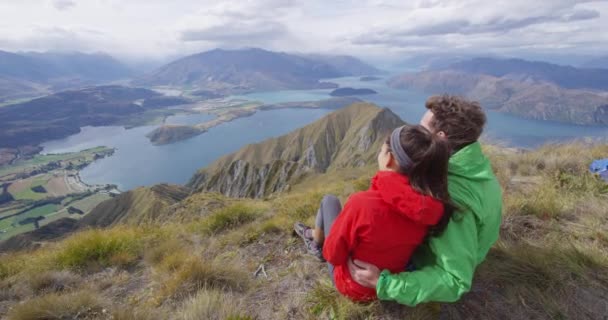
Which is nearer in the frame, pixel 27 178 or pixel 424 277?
pixel 424 277

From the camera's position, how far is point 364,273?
2646mm

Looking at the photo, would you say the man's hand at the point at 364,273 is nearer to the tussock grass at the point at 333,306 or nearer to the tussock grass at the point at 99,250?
the tussock grass at the point at 333,306

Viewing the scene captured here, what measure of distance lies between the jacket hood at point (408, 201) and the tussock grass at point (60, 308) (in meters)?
3.59

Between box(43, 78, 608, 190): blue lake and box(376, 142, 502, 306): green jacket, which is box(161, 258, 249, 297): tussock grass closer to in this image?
box(376, 142, 502, 306): green jacket

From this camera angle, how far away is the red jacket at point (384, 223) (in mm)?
2182

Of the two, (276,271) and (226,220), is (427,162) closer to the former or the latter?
(276,271)

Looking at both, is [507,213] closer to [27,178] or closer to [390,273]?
[390,273]

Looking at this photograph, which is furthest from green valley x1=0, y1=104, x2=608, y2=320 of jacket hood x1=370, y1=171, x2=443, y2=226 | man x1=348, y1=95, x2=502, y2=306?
jacket hood x1=370, y1=171, x2=443, y2=226

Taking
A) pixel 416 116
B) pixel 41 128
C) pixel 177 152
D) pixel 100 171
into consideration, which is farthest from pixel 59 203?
pixel 416 116

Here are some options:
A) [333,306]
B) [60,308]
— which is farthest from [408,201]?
[60,308]

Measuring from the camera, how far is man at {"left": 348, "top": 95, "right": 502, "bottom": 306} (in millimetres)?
2377

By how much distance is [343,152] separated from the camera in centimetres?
10494

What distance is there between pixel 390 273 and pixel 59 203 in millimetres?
124573

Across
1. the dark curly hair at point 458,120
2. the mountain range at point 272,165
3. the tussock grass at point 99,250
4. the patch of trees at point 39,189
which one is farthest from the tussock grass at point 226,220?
the patch of trees at point 39,189
